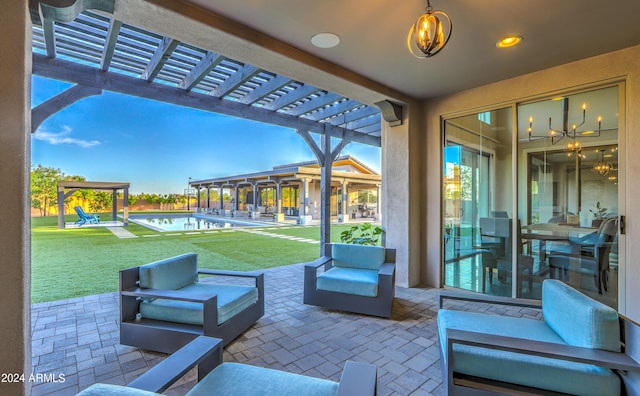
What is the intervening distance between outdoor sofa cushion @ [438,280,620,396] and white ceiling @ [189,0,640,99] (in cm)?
224

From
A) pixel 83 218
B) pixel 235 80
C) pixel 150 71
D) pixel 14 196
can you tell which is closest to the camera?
pixel 14 196

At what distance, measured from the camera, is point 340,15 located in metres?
2.46

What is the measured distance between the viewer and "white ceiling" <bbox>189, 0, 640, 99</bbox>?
2.33m

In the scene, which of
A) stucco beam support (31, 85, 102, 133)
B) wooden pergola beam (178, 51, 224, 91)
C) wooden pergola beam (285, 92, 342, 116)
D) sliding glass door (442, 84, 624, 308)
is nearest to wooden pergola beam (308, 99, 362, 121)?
wooden pergola beam (285, 92, 342, 116)

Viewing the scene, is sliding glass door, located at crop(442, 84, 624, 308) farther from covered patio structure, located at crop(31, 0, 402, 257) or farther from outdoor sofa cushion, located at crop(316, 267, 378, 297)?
outdoor sofa cushion, located at crop(316, 267, 378, 297)

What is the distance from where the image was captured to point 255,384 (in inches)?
57.7

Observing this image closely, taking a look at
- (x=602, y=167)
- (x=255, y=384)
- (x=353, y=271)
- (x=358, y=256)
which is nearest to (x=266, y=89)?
(x=358, y=256)

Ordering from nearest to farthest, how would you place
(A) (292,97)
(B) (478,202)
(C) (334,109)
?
(B) (478,202) < (A) (292,97) < (C) (334,109)

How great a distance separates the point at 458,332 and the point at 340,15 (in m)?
2.58

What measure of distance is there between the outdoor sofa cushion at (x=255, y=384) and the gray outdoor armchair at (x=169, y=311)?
958 millimetres

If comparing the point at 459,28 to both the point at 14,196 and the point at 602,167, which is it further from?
the point at 14,196

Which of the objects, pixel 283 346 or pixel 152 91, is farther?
pixel 152 91

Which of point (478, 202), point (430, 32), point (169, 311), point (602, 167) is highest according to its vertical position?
point (430, 32)

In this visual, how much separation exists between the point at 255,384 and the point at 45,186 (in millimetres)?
19563
